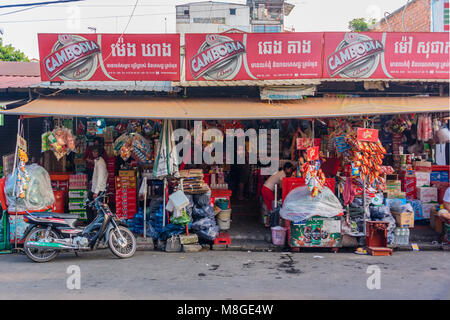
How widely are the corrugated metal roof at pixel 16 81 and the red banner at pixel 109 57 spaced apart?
86 centimetres

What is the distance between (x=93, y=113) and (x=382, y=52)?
641cm

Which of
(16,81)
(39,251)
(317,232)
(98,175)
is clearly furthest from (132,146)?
(317,232)

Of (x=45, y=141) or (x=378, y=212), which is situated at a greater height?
(x=45, y=141)

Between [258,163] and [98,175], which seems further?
[258,163]

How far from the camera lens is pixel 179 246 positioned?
7582mm

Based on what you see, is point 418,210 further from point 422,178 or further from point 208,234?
point 208,234

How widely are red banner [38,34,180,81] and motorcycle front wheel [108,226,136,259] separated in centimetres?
342

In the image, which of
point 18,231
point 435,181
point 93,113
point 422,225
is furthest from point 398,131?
point 18,231

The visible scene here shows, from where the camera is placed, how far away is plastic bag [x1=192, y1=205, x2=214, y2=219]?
7.90 m

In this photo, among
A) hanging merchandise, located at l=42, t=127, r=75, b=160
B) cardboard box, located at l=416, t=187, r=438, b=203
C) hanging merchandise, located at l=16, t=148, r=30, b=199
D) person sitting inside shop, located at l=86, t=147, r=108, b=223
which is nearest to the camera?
hanging merchandise, located at l=16, t=148, r=30, b=199

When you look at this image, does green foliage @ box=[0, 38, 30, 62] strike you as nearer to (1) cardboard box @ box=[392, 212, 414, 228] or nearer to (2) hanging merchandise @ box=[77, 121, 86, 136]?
(2) hanging merchandise @ box=[77, 121, 86, 136]

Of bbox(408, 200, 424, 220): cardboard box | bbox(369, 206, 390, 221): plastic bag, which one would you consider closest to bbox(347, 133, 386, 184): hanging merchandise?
bbox(369, 206, 390, 221): plastic bag

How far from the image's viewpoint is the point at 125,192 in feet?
29.6

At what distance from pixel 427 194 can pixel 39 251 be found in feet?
28.9
